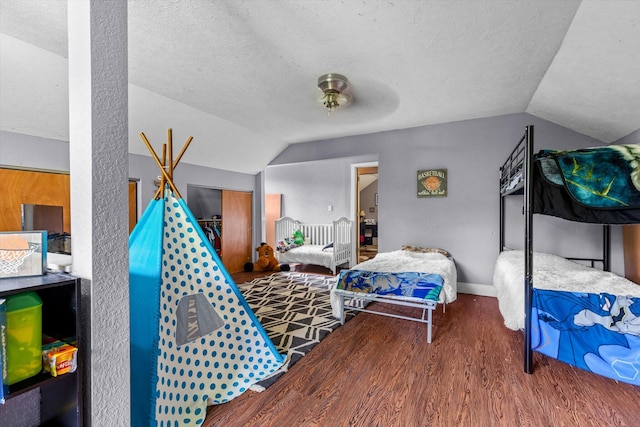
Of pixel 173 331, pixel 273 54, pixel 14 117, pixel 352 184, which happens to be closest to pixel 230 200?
pixel 352 184

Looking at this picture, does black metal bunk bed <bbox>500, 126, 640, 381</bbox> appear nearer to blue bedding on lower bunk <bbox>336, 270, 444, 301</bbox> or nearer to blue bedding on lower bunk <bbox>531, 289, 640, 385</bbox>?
blue bedding on lower bunk <bbox>531, 289, 640, 385</bbox>

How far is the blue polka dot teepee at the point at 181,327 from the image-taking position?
1.56m

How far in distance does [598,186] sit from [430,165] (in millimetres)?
2345

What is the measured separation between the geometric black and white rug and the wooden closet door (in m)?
0.92

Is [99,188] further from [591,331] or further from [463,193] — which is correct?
[463,193]

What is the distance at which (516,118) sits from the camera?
12.4 ft

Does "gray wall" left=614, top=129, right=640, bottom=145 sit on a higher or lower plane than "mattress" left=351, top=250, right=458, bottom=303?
higher

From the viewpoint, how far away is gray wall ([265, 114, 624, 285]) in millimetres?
3623

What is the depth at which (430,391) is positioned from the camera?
1.93 meters

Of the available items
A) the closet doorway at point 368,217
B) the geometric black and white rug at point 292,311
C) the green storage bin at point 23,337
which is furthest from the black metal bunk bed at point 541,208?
the closet doorway at point 368,217

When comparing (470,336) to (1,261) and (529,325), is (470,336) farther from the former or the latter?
(1,261)

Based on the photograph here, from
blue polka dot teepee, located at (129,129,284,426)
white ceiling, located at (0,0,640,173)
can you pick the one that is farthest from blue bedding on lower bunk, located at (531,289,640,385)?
blue polka dot teepee, located at (129,129,284,426)

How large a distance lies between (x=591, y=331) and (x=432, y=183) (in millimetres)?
2676

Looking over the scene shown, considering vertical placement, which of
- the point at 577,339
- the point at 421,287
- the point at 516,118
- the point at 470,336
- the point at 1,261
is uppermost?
the point at 516,118
